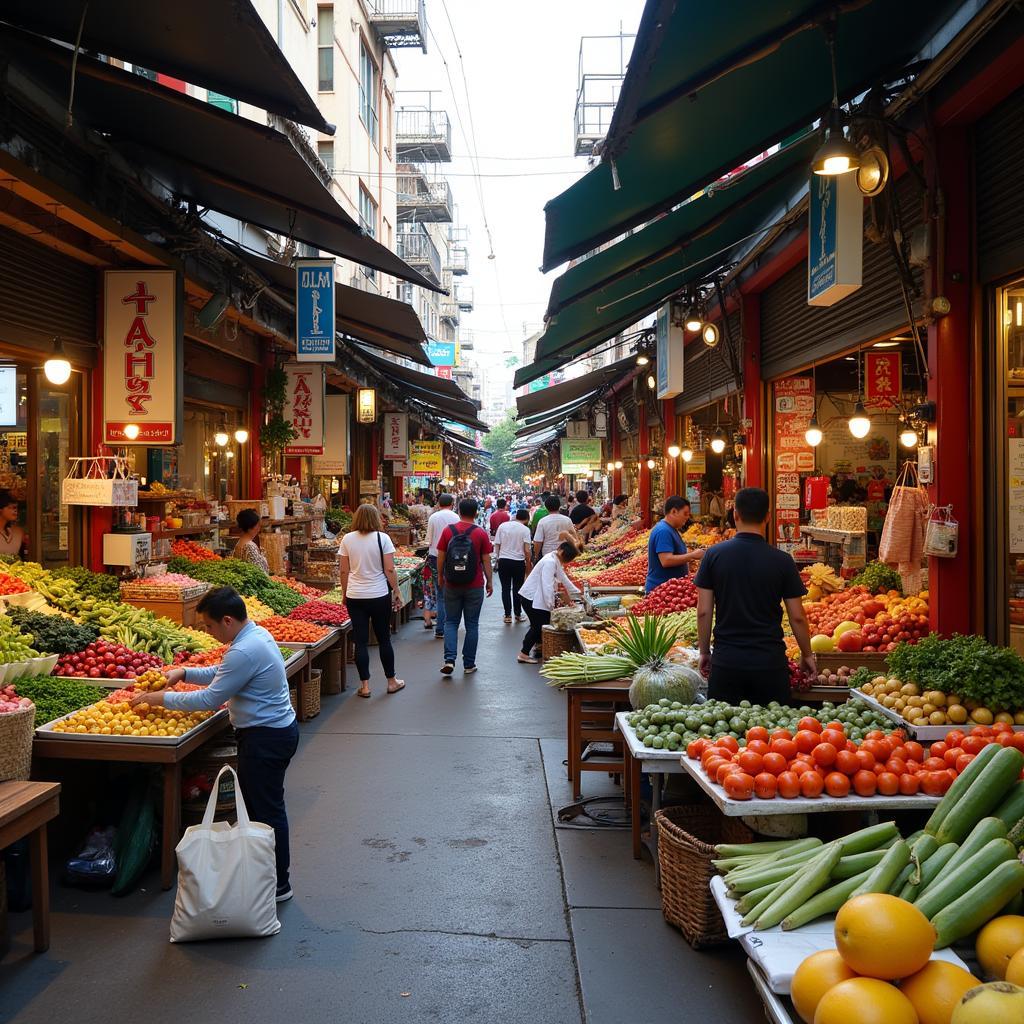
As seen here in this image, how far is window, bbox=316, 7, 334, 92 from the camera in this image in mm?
21578

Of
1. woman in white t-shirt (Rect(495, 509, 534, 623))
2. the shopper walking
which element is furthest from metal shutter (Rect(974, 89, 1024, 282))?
woman in white t-shirt (Rect(495, 509, 534, 623))

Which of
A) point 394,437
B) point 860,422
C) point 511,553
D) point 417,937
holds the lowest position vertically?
point 417,937

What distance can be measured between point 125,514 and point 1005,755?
8.16 metres

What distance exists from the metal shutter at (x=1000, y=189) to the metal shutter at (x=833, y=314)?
744 millimetres

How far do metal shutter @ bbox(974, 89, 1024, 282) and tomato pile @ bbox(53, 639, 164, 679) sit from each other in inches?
258

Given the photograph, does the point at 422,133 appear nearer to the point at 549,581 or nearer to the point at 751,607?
the point at 549,581

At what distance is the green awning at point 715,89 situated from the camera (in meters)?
4.95

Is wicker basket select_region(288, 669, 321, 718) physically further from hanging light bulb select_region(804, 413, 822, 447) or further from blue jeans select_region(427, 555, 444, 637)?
hanging light bulb select_region(804, 413, 822, 447)

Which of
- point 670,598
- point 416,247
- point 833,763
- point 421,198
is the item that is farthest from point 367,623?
point 421,198

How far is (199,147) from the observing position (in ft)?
24.0

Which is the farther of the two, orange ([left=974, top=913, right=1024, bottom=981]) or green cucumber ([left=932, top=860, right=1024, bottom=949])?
green cucumber ([left=932, top=860, right=1024, bottom=949])

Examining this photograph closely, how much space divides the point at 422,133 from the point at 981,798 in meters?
45.0

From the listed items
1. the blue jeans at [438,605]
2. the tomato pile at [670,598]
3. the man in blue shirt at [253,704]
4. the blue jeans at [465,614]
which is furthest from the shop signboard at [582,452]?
the man in blue shirt at [253,704]

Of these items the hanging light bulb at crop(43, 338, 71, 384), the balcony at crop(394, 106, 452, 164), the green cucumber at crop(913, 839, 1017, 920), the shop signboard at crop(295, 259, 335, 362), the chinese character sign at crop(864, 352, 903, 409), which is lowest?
the green cucumber at crop(913, 839, 1017, 920)
